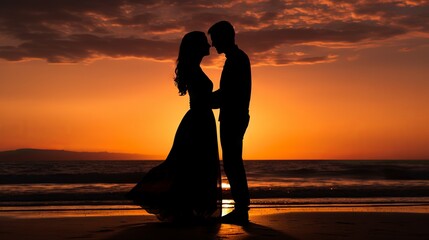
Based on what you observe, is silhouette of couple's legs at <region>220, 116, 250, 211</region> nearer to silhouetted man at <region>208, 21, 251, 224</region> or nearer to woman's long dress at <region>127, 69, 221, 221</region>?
silhouetted man at <region>208, 21, 251, 224</region>

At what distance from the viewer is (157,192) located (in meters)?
5.86

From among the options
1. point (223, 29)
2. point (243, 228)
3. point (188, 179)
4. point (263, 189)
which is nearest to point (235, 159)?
point (188, 179)

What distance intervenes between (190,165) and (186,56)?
114 centimetres

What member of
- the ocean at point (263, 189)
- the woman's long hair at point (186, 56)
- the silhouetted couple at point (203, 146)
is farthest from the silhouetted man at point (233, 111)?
the ocean at point (263, 189)

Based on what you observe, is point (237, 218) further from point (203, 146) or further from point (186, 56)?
point (186, 56)

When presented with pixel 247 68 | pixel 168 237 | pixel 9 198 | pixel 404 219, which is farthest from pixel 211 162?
pixel 9 198

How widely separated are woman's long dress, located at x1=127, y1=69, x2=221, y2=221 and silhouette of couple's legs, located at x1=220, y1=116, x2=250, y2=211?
28 centimetres

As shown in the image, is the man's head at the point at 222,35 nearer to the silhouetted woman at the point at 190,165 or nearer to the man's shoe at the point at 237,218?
the silhouetted woman at the point at 190,165

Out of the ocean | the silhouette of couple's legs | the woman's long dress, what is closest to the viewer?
the silhouette of couple's legs

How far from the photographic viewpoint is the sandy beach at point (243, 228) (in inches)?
195

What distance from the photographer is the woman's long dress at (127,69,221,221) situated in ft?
19.2

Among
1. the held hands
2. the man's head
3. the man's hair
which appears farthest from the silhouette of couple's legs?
the man's hair

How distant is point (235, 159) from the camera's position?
18.8 feet

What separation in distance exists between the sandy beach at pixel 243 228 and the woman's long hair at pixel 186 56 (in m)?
1.46
